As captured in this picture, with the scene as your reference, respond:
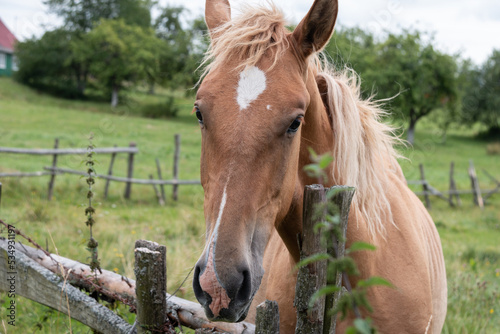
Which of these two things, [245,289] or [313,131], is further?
[313,131]

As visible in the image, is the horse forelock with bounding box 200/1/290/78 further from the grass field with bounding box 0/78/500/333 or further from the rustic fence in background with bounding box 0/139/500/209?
the rustic fence in background with bounding box 0/139/500/209

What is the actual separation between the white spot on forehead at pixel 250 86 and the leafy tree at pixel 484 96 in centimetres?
3703

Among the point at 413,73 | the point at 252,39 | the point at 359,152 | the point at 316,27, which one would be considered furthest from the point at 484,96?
the point at 252,39

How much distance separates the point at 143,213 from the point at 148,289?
8224 millimetres

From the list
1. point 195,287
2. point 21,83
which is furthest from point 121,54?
point 195,287

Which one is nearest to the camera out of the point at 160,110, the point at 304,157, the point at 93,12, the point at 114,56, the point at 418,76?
the point at 304,157

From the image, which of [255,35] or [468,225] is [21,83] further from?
[255,35]

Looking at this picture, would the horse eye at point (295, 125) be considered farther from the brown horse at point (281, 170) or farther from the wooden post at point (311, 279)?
the wooden post at point (311, 279)

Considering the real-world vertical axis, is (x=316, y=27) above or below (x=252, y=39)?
above

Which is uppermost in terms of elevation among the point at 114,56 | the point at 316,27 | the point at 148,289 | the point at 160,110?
the point at 114,56

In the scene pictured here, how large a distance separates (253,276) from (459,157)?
2972cm

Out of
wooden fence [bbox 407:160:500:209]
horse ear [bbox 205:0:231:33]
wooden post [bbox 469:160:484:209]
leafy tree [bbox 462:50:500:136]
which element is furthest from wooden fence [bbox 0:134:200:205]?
leafy tree [bbox 462:50:500:136]

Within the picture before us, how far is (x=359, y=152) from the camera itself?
92.3 inches

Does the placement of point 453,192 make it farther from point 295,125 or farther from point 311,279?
point 311,279
